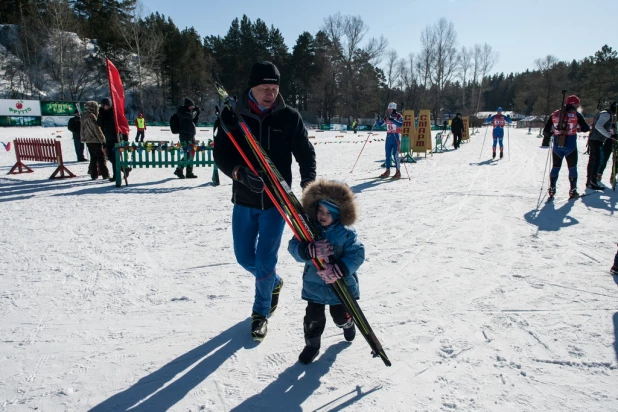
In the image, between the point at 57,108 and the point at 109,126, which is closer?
the point at 109,126

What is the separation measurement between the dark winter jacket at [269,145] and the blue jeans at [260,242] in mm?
89

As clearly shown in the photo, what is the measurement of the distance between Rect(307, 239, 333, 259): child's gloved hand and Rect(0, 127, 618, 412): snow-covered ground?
836mm

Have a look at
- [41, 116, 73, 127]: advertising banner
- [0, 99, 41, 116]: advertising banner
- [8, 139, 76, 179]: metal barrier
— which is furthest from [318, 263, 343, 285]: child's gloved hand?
[41, 116, 73, 127]: advertising banner

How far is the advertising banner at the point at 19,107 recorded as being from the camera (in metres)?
28.6

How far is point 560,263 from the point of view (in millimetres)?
4609

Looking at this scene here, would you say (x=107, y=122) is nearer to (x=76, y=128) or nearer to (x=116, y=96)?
(x=116, y=96)

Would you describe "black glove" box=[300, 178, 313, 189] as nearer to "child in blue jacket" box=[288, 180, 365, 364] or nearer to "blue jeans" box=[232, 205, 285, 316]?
"child in blue jacket" box=[288, 180, 365, 364]

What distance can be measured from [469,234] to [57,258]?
219 inches

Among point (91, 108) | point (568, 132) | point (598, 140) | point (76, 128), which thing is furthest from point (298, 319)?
point (76, 128)

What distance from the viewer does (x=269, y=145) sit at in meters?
3.00

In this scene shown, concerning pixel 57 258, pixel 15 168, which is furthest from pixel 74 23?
pixel 57 258

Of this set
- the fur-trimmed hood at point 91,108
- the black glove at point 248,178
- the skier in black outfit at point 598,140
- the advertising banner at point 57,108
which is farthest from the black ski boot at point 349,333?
the advertising banner at point 57,108

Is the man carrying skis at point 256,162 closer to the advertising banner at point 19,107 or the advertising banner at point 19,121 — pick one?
the advertising banner at point 19,107

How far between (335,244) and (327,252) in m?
0.15
